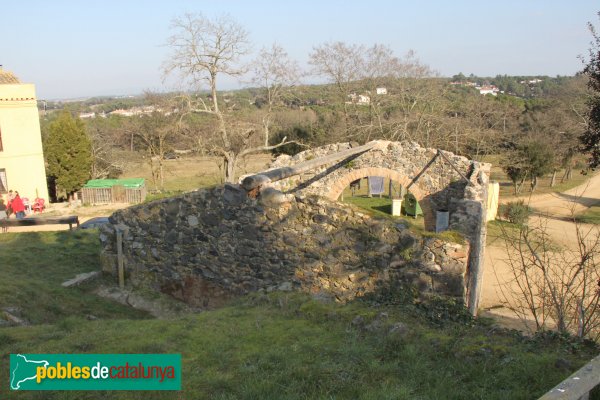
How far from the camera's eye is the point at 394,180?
12.6 m

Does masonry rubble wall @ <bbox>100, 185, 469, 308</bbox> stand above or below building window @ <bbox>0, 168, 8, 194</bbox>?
above

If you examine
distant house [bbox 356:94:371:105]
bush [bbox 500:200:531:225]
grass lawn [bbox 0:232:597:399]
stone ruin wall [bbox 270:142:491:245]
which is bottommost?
bush [bbox 500:200:531:225]

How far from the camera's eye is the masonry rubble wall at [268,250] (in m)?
6.12

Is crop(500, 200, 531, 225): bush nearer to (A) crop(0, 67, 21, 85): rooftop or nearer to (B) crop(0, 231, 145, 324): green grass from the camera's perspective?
(B) crop(0, 231, 145, 324): green grass

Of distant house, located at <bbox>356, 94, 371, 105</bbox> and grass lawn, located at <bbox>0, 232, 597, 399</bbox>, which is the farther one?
distant house, located at <bbox>356, 94, 371, 105</bbox>

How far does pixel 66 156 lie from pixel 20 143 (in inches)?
133

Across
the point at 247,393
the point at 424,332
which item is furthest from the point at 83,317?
the point at 424,332

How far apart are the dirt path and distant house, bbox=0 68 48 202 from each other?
19430 mm

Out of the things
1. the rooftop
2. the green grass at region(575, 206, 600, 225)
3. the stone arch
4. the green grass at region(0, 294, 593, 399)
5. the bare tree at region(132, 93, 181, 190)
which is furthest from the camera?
the bare tree at region(132, 93, 181, 190)

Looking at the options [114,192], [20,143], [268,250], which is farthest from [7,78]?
[268,250]

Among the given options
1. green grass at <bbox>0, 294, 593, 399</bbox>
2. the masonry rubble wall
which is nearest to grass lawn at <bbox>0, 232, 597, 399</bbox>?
green grass at <bbox>0, 294, 593, 399</bbox>

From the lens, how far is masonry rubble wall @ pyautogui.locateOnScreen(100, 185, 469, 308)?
612cm

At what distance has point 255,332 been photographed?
5086mm

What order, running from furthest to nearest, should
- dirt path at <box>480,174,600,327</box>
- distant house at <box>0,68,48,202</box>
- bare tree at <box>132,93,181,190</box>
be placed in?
1. bare tree at <box>132,93,181,190</box>
2. distant house at <box>0,68,48,202</box>
3. dirt path at <box>480,174,600,327</box>
